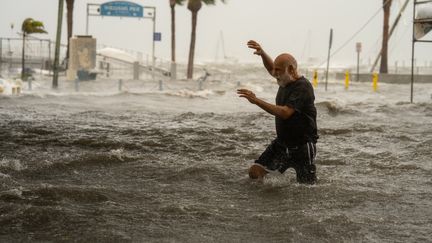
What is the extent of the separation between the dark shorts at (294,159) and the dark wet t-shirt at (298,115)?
0.25ft

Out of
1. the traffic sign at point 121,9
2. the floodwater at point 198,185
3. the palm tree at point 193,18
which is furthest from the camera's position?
the palm tree at point 193,18

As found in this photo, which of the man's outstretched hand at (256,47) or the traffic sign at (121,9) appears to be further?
the traffic sign at (121,9)

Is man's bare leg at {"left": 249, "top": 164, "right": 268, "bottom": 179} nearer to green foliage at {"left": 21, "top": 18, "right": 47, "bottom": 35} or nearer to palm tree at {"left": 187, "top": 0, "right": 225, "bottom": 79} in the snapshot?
green foliage at {"left": 21, "top": 18, "right": 47, "bottom": 35}

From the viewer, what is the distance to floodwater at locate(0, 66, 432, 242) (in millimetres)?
4629

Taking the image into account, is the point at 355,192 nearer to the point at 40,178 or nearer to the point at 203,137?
the point at 40,178

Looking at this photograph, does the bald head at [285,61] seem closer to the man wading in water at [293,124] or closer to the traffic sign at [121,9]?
the man wading in water at [293,124]

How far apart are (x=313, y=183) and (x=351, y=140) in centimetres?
457

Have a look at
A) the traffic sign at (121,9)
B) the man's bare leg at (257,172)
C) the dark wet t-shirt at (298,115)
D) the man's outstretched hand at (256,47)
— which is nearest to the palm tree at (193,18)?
the traffic sign at (121,9)

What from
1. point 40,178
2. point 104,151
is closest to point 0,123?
point 104,151

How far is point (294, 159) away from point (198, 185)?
1.17 metres

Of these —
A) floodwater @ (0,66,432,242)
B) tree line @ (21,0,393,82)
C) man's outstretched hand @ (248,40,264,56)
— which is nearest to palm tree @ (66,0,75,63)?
tree line @ (21,0,393,82)

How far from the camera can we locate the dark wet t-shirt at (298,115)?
551 cm

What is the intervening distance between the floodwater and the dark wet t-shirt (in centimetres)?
57

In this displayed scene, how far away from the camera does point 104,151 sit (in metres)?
8.60
